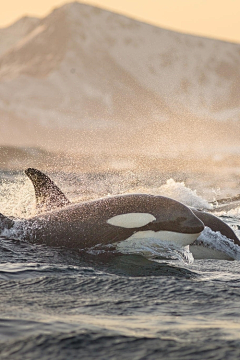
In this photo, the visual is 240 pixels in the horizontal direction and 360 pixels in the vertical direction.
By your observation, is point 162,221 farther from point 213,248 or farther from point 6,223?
point 6,223

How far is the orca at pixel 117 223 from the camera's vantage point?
7.94 metres

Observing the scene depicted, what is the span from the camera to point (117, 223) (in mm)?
8047

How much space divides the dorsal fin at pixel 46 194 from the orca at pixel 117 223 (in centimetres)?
121

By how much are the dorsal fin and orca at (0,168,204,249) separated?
3.97 feet

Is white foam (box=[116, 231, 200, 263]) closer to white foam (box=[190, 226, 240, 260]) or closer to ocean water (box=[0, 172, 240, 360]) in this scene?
ocean water (box=[0, 172, 240, 360])

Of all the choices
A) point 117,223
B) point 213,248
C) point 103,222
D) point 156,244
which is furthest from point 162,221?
point 213,248

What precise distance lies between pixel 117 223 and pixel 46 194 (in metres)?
2.09

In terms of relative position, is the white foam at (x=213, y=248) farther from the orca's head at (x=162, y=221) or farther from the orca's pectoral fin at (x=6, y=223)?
the orca's pectoral fin at (x=6, y=223)

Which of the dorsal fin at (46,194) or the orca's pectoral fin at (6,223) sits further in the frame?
the dorsal fin at (46,194)

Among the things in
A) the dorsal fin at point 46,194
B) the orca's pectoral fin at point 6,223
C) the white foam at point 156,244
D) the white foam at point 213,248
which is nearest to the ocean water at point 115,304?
the white foam at point 156,244

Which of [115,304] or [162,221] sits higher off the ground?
[162,221]

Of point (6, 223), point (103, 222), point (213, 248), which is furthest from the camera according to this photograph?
point (213, 248)

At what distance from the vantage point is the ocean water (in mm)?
4180

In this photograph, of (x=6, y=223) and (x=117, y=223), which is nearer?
(x=117, y=223)
